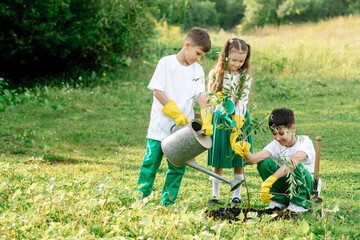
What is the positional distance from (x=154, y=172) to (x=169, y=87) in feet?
2.16

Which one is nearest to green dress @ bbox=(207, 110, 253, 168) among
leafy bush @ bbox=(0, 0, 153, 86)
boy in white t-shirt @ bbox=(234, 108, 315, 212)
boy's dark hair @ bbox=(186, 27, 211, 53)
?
boy in white t-shirt @ bbox=(234, 108, 315, 212)

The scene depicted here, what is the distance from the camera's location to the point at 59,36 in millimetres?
7832

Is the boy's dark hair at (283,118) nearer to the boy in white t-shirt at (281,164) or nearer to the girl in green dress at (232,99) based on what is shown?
the boy in white t-shirt at (281,164)

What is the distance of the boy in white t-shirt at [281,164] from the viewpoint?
303 cm

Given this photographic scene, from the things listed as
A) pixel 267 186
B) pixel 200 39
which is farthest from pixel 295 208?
pixel 200 39

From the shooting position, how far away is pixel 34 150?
5.13m

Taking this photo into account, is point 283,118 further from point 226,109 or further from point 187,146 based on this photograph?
point 187,146

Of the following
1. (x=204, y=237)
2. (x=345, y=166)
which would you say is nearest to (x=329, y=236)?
(x=204, y=237)

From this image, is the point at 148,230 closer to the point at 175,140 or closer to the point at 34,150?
the point at 175,140

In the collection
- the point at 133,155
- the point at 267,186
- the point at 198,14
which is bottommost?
the point at 133,155

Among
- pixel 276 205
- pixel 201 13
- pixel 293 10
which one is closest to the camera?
pixel 276 205

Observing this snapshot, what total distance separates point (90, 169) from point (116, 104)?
338 centimetres

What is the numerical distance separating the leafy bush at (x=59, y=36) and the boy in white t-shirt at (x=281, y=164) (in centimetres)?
403

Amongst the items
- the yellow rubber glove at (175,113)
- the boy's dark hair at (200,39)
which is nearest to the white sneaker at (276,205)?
the yellow rubber glove at (175,113)
